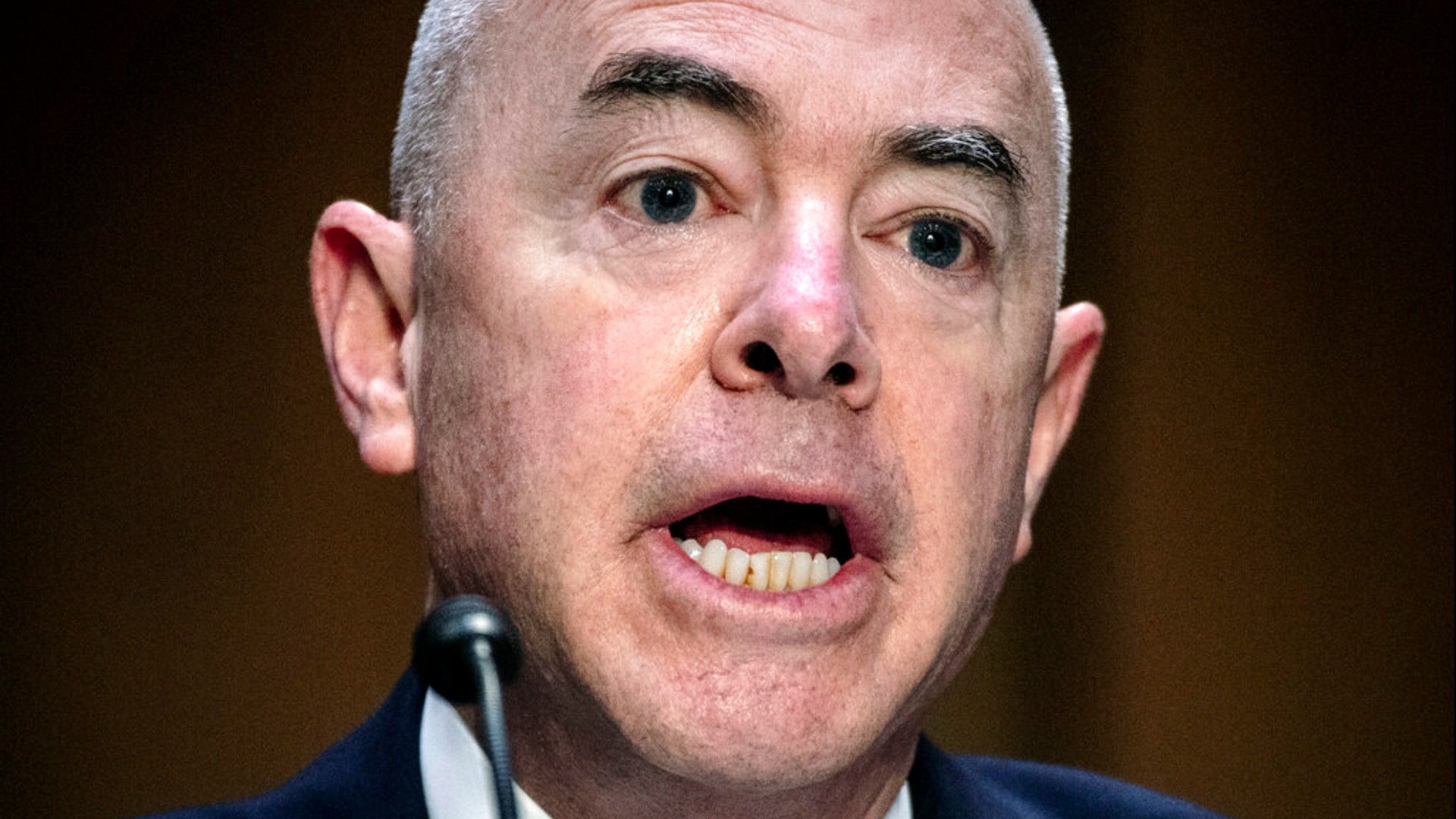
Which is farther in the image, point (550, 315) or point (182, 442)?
point (182, 442)

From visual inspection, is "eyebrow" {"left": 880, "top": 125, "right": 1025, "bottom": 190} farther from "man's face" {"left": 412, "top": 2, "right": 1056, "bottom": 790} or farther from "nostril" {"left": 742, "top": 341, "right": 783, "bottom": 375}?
"nostril" {"left": 742, "top": 341, "right": 783, "bottom": 375}

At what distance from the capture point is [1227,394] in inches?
105

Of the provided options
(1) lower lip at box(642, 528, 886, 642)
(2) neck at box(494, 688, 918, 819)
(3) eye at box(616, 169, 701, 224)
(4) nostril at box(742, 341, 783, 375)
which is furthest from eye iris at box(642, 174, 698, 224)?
(2) neck at box(494, 688, 918, 819)

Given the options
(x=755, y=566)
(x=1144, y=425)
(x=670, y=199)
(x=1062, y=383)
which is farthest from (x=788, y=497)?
(x=1144, y=425)

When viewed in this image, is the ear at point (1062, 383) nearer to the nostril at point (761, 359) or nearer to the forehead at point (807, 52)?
the forehead at point (807, 52)

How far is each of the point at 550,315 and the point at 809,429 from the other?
226 mm

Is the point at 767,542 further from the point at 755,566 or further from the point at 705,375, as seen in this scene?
the point at 705,375

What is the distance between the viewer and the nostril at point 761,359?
1.22 metres

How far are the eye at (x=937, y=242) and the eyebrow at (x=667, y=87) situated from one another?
0.56 feet

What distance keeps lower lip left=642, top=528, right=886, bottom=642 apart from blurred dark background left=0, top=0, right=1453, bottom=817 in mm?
1196

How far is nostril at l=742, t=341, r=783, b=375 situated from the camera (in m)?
1.22

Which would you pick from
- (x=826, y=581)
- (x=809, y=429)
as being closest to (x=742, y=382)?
(x=809, y=429)

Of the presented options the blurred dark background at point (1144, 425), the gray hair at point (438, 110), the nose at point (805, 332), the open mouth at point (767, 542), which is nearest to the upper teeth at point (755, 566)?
the open mouth at point (767, 542)

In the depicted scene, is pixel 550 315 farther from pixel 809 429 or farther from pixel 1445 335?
pixel 1445 335
